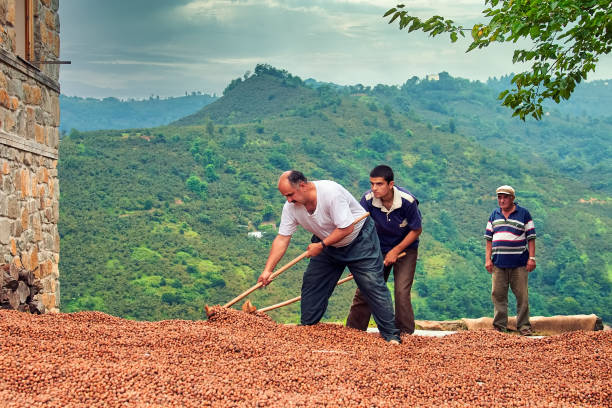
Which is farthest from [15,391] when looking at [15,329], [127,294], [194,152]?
[194,152]

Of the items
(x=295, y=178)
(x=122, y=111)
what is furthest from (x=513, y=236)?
(x=122, y=111)

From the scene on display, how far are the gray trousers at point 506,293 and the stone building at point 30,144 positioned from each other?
A: 482 cm

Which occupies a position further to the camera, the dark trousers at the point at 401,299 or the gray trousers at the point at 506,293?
the gray trousers at the point at 506,293

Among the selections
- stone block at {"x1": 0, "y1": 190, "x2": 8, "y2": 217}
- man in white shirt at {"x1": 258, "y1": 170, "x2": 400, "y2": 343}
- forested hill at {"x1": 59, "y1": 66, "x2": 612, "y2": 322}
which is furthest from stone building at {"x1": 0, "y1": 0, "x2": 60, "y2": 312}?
forested hill at {"x1": 59, "y1": 66, "x2": 612, "y2": 322}

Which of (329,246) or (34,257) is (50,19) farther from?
(329,246)

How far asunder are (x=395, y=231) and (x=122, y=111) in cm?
11416

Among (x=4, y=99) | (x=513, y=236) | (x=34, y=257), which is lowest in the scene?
(x=34, y=257)

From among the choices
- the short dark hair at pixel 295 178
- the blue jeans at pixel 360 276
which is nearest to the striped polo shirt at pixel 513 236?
the blue jeans at pixel 360 276

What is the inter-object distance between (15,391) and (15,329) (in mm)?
1345

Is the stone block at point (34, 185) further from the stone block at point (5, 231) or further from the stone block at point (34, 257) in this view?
the stone block at point (5, 231)

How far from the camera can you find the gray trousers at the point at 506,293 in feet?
25.2

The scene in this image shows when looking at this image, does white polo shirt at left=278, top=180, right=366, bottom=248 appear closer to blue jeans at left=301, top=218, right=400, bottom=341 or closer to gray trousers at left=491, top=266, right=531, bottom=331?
blue jeans at left=301, top=218, right=400, bottom=341

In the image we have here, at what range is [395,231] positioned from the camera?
6.43 m

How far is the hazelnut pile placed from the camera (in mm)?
3428
